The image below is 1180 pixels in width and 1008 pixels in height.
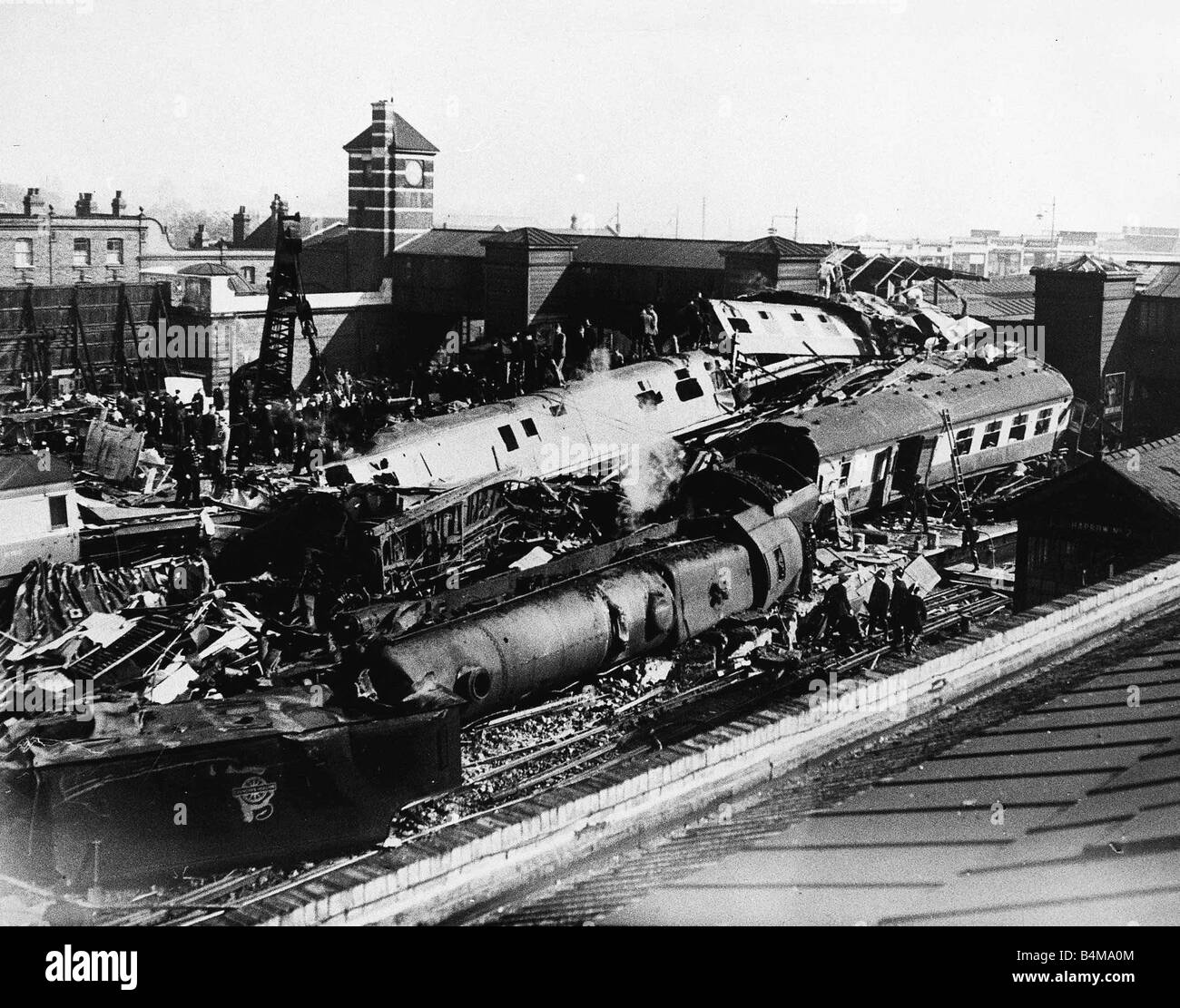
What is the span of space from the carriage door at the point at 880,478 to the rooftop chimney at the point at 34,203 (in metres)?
32.7

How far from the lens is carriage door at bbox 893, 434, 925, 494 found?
973 inches

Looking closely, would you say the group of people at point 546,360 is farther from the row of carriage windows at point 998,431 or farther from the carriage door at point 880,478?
the row of carriage windows at point 998,431

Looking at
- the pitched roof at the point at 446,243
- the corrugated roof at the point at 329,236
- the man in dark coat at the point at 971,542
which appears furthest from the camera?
the corrugated roof at the point at 329,236

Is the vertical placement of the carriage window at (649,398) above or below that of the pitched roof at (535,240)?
below

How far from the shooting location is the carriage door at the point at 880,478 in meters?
24.1

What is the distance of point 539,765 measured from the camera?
1391 centimetres

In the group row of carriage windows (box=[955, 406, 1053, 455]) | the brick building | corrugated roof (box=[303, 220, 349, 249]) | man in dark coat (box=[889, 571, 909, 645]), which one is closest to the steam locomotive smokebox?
man in dark coat (box=[889, 571, 909, 645])

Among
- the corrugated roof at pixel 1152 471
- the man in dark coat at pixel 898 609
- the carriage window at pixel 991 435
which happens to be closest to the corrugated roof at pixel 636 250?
the carriage window at pixel 991 435

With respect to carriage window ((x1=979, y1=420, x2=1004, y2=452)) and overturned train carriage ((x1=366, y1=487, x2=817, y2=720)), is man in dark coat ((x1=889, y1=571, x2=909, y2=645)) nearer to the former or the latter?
overturned train carriage ((x1=366, y1=487, x2=817, y2=720))

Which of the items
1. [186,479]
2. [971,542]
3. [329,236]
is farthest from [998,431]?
[329,236]

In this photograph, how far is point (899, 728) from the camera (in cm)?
1287

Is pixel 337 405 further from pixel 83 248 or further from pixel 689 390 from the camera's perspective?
pixel 83 248

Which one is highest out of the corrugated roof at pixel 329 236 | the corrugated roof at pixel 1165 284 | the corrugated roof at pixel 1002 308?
the corrugated roof at pixel 329 236
